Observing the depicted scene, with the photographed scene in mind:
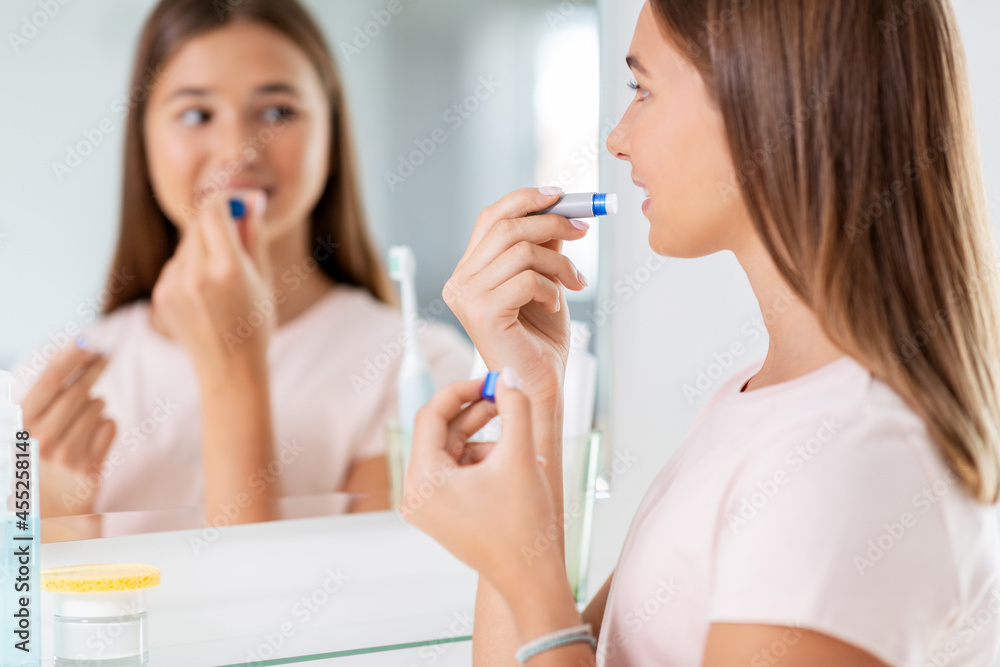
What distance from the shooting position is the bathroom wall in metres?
0.93

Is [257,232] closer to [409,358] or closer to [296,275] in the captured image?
[296,275]

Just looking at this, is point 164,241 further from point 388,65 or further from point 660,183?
point 660,183

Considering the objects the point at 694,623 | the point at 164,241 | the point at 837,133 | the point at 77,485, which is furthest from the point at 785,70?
the point at 77,485

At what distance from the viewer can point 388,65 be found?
0.82 metres

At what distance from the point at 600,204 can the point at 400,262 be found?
0.26 m

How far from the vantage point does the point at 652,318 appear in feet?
3.12

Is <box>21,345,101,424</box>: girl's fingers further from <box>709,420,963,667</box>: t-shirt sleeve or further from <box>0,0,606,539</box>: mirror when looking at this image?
<box>709,420,963,667</box>: t-shirt sleeve

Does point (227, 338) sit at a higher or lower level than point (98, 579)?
higher

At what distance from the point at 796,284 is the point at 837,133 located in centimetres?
9

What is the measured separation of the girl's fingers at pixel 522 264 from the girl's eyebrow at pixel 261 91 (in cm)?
27

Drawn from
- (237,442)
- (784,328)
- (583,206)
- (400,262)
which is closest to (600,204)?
(583,206)

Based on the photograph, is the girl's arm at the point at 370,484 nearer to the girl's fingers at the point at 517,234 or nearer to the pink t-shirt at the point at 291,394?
the pink t-shirt at the point at 291,394

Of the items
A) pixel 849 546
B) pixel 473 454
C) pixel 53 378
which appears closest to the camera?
pixel 849 546

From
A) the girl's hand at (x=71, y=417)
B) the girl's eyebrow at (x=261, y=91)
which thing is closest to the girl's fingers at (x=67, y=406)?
the girl's hand at (x=71, y=417)
